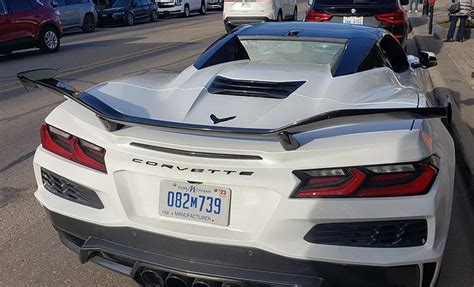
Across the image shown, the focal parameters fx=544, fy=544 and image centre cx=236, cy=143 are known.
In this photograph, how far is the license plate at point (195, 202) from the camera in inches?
97.7

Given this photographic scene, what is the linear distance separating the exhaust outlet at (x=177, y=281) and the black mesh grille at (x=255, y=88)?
1.09 metres

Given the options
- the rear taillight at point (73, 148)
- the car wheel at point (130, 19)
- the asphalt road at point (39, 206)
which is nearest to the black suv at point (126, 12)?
the car wheel at point (130, 19)

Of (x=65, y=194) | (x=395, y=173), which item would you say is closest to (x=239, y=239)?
(x=395, y=173)

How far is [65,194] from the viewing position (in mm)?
2871

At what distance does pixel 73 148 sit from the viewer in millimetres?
2799

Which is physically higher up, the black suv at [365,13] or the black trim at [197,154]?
the black trim at [197,154]

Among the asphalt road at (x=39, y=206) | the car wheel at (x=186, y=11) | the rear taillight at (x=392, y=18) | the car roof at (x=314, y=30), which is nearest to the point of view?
the asphalt road at (x=39, y=206)

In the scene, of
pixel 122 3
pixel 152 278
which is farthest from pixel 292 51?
pixel 122 3

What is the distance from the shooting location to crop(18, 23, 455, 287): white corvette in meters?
2.34

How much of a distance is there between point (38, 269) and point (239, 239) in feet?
5.68

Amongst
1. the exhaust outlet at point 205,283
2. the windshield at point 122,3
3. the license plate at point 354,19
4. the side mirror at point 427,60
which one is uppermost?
the side mirror at point 427,60

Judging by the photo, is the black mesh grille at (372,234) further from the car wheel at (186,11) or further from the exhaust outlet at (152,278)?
the car wheel at (186,11)

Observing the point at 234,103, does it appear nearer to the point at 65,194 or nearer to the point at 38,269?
the point at 65,194

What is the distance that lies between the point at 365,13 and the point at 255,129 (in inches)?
332
